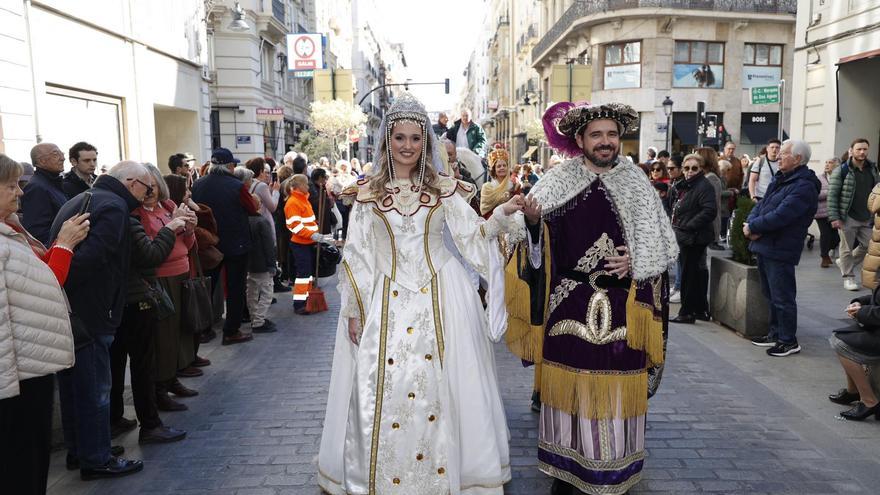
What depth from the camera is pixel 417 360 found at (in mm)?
3316

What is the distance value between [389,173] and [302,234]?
4972 mm

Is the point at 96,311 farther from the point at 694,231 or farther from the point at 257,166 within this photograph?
the point at 694,231

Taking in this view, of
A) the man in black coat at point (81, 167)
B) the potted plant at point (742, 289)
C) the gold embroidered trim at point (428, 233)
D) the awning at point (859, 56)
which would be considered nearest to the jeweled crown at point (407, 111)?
the gold embroidered trim at point (428, 233)

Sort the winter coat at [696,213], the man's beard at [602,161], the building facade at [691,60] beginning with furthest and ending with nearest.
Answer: the building facade at [691,60] < the winter coat at [696,213] < the man's beard at [602,161]

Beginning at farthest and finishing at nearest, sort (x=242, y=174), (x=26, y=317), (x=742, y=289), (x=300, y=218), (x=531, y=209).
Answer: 1. (x=300, y=218)
2. (x=242, y=174)
3. (x=742, y=289)
4. (x=531, y=209)
5. (x=26, y=317)

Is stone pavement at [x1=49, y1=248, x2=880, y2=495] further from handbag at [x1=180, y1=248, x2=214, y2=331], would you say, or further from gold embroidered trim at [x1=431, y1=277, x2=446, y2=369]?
gold embroidered trim at [x1=431, y1=277, x2=446, y2=369]

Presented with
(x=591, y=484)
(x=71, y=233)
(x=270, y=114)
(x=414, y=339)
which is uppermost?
(x=270, y=114)

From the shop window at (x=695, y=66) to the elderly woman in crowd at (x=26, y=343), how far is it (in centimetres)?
2817

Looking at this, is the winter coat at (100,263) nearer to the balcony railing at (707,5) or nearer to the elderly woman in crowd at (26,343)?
the elderly woman in crowd at (26,343)

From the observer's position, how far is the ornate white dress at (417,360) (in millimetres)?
3266

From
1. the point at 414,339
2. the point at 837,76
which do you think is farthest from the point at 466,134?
the point at 837,76

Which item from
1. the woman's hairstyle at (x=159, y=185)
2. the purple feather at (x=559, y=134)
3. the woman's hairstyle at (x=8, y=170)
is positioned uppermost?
the purple feather at (x=559, y=134)

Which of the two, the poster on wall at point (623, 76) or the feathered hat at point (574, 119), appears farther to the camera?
the poster on wall at point (623, 76)

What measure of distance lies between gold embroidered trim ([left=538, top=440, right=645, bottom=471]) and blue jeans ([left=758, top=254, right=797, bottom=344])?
3.42m
